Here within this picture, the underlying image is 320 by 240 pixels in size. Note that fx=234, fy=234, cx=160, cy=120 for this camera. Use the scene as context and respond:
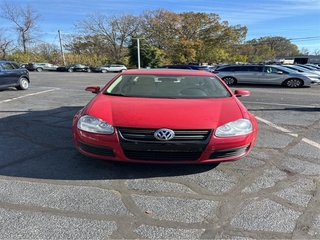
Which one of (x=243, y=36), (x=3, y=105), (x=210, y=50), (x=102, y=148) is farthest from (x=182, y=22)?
(x=102, y=148)

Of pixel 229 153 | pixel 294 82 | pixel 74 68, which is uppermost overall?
pixel 229 153

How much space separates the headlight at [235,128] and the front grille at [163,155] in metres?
0.35

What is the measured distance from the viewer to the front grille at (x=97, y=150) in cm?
271

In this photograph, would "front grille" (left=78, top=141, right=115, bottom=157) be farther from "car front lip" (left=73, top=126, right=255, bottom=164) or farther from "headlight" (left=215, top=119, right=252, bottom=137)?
"headlight" (left=215, top=119, right=252, bottom=137)

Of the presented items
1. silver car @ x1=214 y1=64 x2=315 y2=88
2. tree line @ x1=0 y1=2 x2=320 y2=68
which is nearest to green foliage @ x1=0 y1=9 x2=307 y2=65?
tree line @ x1=0 y1=2 x2=320 y2=68

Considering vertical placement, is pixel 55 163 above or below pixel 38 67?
above

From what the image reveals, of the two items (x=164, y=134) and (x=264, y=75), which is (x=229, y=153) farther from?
(x=264, y=75)

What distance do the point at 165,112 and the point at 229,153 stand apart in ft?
2.95

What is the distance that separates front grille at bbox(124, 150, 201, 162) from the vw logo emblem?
19cm

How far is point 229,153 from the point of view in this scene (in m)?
2.74

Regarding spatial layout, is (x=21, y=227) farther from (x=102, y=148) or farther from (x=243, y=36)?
(x=243, y=36)

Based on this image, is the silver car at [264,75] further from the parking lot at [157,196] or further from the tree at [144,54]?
the tree at [144,54]

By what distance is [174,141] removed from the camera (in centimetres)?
255

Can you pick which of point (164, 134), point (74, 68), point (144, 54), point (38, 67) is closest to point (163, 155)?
point (164, 134)
